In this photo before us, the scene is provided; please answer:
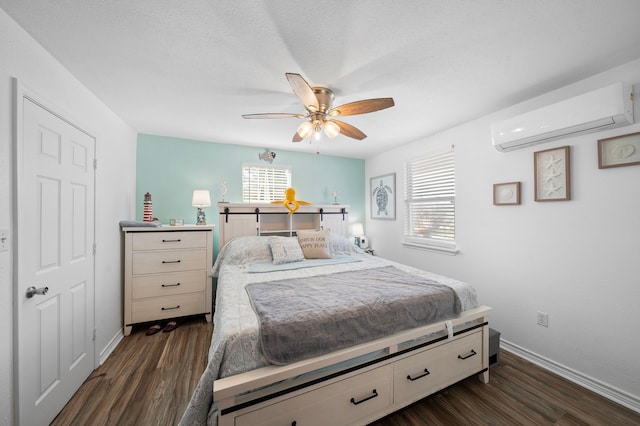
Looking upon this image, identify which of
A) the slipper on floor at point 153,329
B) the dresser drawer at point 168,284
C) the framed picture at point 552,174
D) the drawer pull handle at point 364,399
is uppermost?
the framed picture at point 552,174

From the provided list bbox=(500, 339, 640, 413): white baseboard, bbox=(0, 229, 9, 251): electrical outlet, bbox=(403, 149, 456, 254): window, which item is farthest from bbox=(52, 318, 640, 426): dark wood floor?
bbox=(403, 149, 456, 254): window

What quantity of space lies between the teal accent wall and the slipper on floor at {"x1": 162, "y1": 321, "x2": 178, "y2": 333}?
3.46 ft

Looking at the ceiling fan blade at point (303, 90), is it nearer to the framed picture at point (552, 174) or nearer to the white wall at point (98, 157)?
the white wall at point (98, 157)

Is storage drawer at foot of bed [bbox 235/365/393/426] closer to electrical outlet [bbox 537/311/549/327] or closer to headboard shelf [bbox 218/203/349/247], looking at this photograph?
electrical outlet [bbox 537/311/549/327]

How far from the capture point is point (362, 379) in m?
1.42

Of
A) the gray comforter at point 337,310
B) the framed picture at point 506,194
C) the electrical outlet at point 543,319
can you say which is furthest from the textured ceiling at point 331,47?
the electrical outlet at point 543,319

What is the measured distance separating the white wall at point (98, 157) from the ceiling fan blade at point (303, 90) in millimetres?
1489

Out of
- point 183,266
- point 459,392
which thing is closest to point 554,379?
point 459,392

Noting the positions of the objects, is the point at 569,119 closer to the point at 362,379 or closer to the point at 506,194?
the point at 506,194

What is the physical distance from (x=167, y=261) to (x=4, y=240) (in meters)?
1.62

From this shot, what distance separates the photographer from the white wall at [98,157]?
47.8 inches

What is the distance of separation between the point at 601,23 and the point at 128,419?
374 cm

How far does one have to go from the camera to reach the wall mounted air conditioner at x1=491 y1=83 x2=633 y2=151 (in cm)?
161

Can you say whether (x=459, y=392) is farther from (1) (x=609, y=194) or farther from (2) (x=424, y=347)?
(1) (x=609, y=194)
